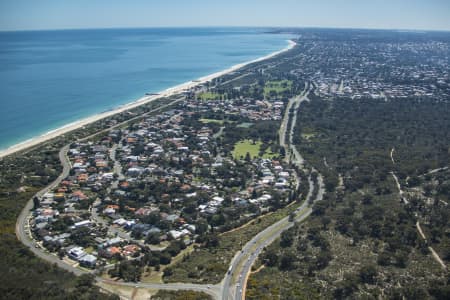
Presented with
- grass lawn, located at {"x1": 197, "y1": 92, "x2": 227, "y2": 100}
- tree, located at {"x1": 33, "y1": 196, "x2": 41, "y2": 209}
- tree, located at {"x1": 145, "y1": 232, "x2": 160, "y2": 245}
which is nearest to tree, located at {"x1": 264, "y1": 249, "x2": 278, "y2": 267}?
tree, located at {"x1": 145, "y1": 232, "x2": 160, "y2": 245}

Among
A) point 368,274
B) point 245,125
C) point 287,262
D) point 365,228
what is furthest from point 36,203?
point 245,125

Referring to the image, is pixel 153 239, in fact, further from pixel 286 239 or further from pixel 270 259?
pixel 286 239

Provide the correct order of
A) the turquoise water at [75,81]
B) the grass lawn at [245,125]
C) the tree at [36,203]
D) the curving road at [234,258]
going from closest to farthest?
the curving road at [234,258] < the tree at [36,203] < the grass lawn at [245,125] < the turquoise water at [75,81]

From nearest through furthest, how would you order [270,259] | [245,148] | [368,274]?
[368,274], [270,259], [245,148]

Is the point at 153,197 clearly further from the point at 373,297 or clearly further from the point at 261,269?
the point at 373,297

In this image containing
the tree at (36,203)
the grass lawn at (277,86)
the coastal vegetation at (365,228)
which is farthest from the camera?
the grass lawn at (277,86)

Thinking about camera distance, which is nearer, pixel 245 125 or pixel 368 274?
pixel 368 274

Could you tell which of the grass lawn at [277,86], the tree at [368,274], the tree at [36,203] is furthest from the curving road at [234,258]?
the grass lawn at [277,86]

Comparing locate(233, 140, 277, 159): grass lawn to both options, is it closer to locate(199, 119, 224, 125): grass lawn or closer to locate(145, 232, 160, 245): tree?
locate(199, 119, 224, 125): grass lawn

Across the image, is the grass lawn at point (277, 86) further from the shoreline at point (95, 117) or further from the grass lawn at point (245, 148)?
the grass lawn at point (245, 148)
